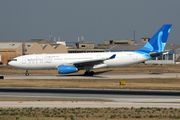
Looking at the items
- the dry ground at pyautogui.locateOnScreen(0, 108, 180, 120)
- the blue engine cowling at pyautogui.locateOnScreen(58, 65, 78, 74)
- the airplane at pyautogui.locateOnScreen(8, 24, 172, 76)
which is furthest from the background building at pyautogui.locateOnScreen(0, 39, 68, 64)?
the dry ground at pyautogui.locateOnScreen(0, 108, 180, 120)

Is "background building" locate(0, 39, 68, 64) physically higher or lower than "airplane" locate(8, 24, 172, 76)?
higher

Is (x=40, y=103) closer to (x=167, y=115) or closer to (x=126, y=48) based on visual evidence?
(x=167, y=115)

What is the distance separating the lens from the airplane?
45.8 m

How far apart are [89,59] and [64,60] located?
4784 mm

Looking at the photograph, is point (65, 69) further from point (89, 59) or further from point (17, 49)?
point (17, 49)

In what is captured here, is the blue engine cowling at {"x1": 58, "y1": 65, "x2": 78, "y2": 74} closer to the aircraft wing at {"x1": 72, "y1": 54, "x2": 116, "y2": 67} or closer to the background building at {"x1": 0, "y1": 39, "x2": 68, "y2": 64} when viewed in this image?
the aircraft wing at {"x1": 72, "y1": 54, "x2": 116, "y2": 67}

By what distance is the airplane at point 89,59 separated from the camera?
150 feet

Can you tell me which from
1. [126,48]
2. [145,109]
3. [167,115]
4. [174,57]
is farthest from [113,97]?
[126,48]

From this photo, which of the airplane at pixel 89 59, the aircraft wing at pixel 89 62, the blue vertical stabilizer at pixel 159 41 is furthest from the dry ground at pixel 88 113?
the blue vertical stabilizer at pixel 159 41

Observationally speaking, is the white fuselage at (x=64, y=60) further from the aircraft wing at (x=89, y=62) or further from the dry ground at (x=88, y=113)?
the dry ground at (x=88, y=113)

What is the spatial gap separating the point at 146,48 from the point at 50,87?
912 inches

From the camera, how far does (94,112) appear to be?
18359mm

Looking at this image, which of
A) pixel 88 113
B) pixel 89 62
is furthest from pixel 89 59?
pixel 88 113

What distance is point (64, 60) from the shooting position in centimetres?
4612
